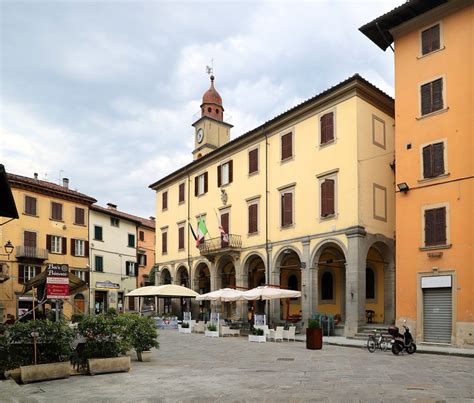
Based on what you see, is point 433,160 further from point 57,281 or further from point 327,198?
point 57,281

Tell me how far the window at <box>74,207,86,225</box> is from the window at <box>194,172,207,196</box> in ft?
42.7

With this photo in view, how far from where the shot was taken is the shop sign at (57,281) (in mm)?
11688

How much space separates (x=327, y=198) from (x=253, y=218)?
6481 mm

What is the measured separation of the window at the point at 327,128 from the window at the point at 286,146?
2.51 metres

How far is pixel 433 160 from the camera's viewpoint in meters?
20.7

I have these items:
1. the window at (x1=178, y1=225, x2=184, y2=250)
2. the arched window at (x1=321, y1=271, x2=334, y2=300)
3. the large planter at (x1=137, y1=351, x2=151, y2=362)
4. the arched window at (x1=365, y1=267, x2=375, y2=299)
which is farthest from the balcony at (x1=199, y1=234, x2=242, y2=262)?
the large planter at (x1=137, y1=351, x2=151, y2=362)

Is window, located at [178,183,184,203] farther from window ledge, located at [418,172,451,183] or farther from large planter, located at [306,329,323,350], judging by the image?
large planter, located at [306,329,323,350]

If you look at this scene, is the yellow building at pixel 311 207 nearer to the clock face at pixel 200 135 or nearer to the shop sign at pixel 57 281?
the clock face at pixel 200 135

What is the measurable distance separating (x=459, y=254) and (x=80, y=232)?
1332 inches

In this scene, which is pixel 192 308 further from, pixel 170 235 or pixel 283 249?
pixel 283 249

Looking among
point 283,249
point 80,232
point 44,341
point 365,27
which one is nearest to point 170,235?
point 80,232

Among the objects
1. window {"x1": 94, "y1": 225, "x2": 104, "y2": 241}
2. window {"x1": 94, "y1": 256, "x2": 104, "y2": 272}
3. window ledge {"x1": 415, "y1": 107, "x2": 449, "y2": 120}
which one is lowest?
window {"x1": 94, "y1": 256, "x2": 104, "y2": 272}

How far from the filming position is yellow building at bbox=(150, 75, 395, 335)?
24.6 meters

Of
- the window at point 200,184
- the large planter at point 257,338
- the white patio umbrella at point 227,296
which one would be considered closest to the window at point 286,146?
the white patio umbrella at point 227,296
